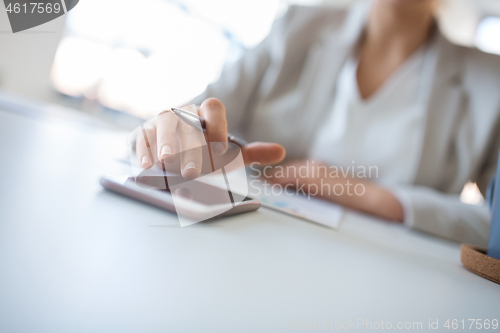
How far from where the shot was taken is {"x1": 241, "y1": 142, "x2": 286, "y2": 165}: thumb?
0.83 ft

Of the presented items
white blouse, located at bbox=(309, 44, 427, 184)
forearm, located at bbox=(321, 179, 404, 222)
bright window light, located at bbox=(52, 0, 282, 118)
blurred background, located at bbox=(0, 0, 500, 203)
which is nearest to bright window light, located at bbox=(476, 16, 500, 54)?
blurred background, located at bbox=(0, 0, 500, 203)

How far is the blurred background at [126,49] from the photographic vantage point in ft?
2.75

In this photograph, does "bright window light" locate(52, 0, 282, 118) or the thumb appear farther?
"bright window light" locate(52, 0, 282, 118)

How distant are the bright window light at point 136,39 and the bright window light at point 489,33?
106 inches

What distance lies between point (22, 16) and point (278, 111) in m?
0.47

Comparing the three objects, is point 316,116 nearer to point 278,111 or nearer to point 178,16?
point 278,111

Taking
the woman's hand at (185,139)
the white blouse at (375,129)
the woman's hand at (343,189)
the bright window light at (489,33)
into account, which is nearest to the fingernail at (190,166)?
the woman's hand at (185,139)

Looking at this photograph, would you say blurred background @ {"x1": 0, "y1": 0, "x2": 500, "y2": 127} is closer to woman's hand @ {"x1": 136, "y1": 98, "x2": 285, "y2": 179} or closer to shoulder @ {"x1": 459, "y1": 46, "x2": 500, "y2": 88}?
shoulder @ {"x1": 459, "y1": 46, "x2": 500, "y2": 88}

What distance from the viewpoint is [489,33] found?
9.56 feet

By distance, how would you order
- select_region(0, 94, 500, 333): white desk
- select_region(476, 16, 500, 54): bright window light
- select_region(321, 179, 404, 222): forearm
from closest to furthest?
select_region(0, 94, 500, 333): white desk
select_region(321, 179, 404, 222): forearm
select_region(476, 16, 500, 54): bright window light

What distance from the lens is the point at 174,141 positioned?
210 millimetres

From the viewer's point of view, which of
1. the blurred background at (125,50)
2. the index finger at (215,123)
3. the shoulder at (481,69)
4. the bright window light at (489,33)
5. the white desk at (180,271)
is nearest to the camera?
the white desk at (180,271)

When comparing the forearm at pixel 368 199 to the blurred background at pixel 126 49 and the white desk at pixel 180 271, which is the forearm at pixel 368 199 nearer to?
the white desk at pixel 180 271

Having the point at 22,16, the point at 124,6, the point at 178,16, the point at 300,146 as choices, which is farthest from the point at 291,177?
the point at 124,6
